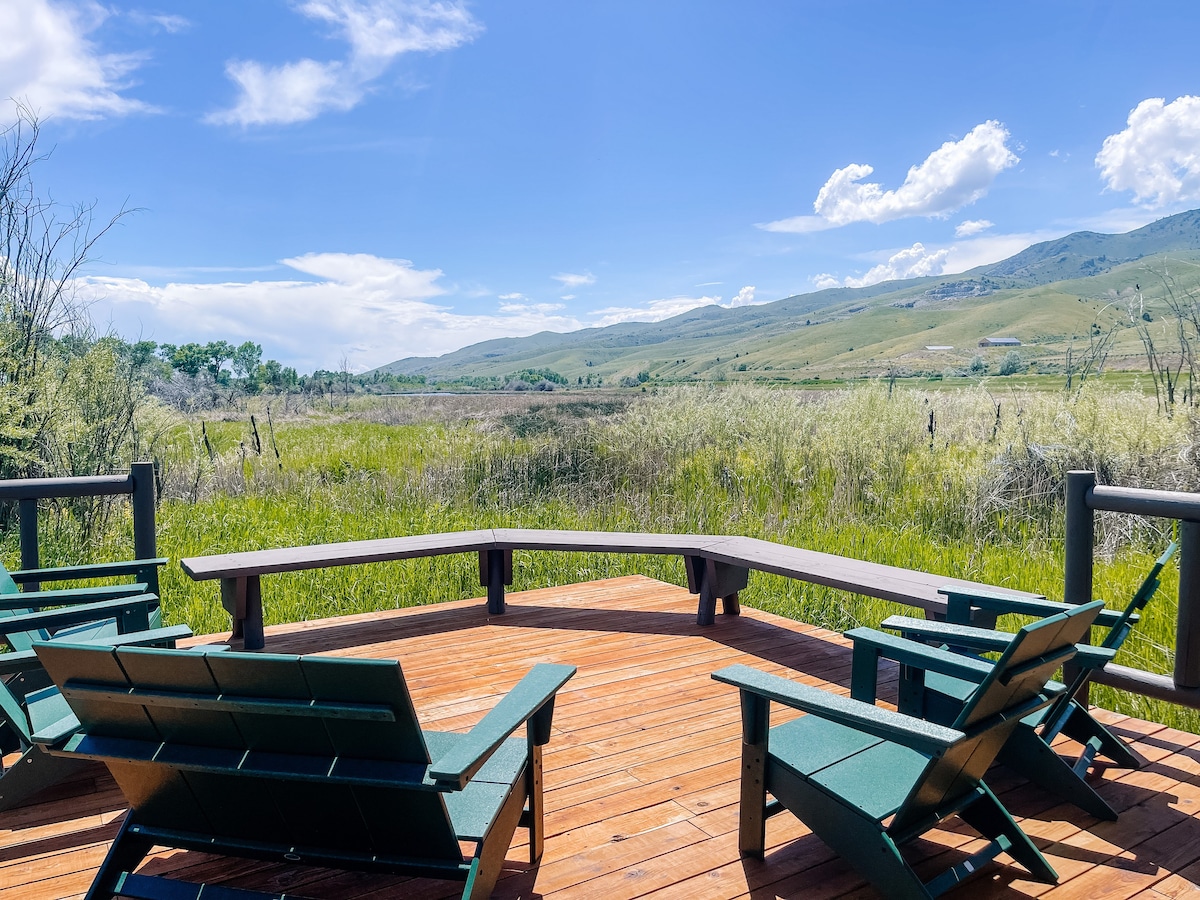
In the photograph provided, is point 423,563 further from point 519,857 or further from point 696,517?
point 519,857

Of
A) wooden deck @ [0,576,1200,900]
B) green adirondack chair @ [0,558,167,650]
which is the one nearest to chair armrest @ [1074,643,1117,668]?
wooden deck @ [0,576,1200,900]

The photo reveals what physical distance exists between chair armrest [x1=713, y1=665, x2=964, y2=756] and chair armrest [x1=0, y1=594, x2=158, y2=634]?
7.36 ft

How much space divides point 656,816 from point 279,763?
130 centimetres

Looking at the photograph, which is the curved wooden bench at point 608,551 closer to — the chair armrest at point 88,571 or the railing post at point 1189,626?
the chair armrest at point 88,571

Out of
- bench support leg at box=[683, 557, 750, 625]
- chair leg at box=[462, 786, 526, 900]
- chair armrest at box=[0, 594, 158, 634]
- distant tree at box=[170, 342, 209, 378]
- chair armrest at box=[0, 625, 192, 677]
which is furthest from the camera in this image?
distant tree at box=[170, 342, 209, 378]

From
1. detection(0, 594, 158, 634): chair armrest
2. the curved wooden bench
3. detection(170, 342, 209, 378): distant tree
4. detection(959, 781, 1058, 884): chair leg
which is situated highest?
detection(170, 342, 209, 378): distant tree

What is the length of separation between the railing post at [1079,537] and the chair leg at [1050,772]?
869 mm

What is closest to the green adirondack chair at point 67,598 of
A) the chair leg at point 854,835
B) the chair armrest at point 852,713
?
the chair armrest at point 852,713

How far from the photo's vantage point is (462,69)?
40.2 ft

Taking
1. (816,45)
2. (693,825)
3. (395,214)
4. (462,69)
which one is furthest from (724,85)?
(395,214)

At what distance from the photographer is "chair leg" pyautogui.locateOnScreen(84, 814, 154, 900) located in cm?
167

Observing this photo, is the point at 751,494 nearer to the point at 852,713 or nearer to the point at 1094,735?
the point at 1094,735

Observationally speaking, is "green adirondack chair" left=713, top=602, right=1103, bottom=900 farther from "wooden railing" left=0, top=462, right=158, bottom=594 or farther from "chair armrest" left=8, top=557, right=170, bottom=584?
"wooden railing" left=0, top=462, right=158, bottom=594

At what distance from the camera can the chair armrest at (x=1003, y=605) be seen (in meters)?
2.50
